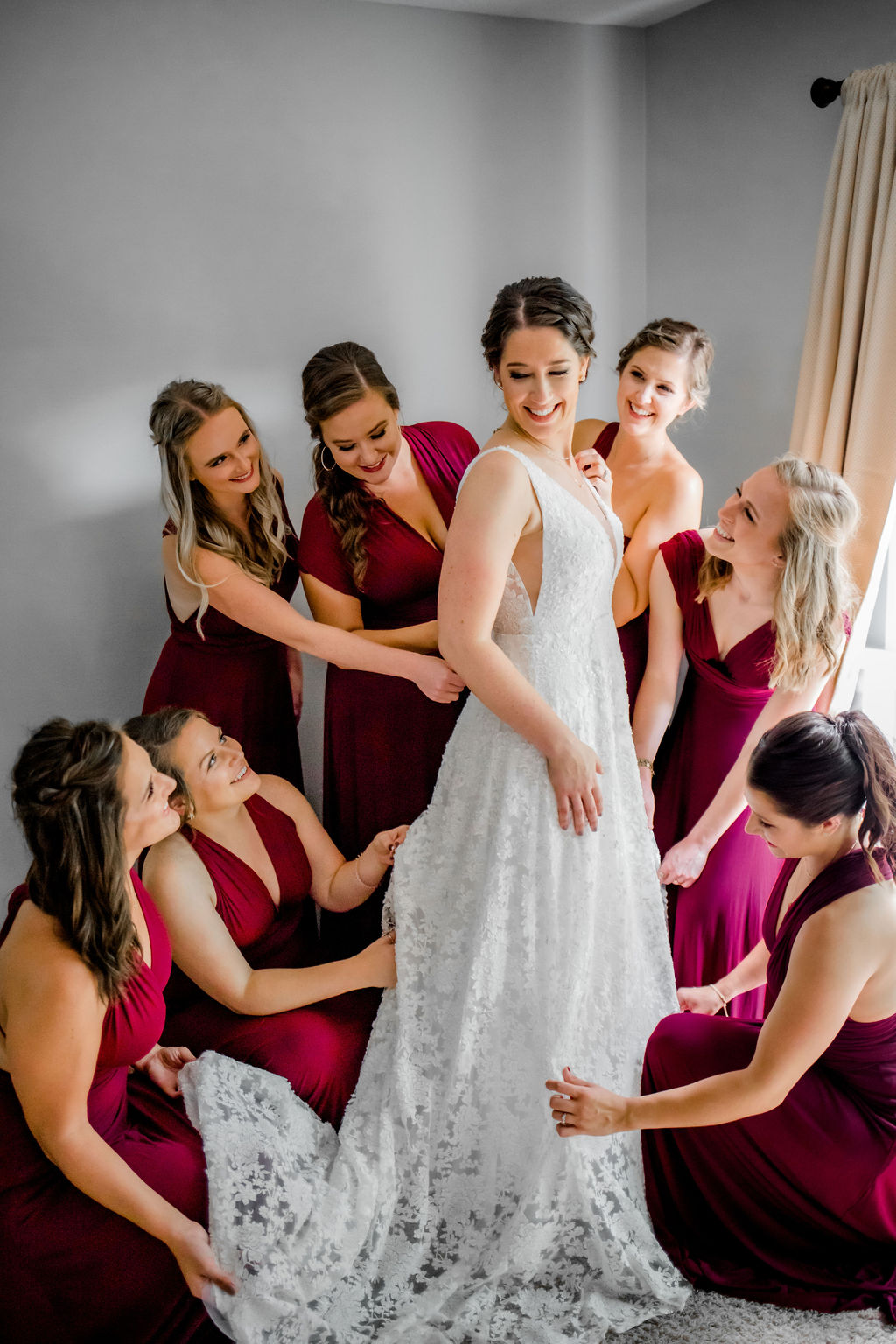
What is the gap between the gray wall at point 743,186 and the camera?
9.06ft

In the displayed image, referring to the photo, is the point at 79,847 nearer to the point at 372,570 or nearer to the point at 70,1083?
the point at 70,1083

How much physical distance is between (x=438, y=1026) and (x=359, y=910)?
0.65 meters

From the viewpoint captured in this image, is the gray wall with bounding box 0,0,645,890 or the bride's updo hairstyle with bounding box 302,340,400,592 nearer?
the bride's updo hairstyle with bounding box 302,340,400,592

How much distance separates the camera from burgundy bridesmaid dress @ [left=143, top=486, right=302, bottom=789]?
2.52m

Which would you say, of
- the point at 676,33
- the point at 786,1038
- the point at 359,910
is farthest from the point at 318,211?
the point at 786,1038

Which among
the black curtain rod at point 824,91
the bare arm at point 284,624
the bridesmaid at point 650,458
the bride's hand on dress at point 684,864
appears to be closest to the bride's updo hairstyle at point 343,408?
the bare arm at point 284,624

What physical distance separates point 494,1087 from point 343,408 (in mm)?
1283

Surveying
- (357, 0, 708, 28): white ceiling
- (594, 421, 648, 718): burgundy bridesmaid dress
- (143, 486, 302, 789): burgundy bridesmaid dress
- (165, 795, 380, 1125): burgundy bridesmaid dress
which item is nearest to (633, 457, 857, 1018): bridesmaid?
(594, 421, 648, 718): burgundy bridesmaid dress

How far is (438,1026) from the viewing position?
1.88 m

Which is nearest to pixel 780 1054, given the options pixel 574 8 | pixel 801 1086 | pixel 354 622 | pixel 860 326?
pixel 801 1086

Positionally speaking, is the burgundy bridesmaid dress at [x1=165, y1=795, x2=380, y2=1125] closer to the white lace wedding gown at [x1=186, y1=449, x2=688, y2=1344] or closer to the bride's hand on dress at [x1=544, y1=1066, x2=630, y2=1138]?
the white lace wedding gown at [x1=186, y1=449, x2=688, y2=1344]

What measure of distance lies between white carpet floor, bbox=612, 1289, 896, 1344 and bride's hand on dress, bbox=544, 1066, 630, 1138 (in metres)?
0.36

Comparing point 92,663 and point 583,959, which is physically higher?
point 92,663

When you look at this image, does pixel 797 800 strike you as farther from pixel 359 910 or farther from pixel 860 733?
pixel 359 910
